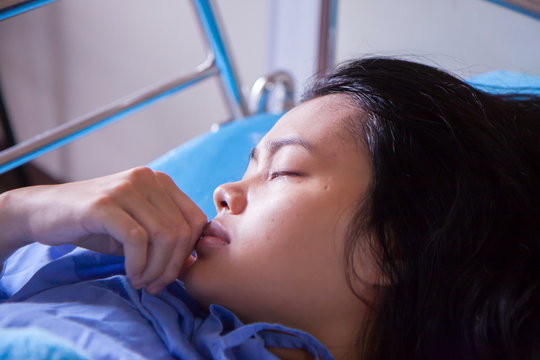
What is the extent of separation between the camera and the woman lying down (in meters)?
0.72

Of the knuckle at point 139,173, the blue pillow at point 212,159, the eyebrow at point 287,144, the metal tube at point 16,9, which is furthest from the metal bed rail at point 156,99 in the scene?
the eyebrow at point 287,144

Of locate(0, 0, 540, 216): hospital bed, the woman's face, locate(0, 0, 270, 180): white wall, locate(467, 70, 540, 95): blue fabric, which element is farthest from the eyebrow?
locate(0, 0, 270, 180): white wall

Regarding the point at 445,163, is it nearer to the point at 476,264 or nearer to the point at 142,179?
the point at 476,264

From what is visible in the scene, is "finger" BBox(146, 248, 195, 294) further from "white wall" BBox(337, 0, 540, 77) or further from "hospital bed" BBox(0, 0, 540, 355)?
"white wall" BBox(337, 0, 540, 77)

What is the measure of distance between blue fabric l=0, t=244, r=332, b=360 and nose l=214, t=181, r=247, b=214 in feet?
0.40

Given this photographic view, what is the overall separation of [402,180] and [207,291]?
27cm

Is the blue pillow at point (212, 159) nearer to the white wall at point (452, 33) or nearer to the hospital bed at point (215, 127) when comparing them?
the hospital bed at point (215, 127)

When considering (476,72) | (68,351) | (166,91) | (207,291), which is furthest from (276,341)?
(476,72)

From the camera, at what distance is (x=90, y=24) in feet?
7.70

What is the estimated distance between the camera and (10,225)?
0.80 metres

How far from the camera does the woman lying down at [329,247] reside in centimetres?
72

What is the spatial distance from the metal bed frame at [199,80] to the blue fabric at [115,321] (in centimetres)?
37

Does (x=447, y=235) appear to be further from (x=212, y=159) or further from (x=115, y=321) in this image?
(x=212, y=159)

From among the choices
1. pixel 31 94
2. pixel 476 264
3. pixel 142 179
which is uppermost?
pixel 142 179
